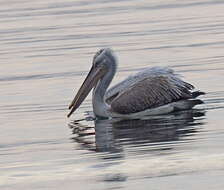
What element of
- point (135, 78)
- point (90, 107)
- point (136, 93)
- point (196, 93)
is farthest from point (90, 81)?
point (196, 93)

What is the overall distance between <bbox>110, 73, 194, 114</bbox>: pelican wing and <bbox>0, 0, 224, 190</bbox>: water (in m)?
0.34

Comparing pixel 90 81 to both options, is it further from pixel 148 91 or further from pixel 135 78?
→ pixel 148 91

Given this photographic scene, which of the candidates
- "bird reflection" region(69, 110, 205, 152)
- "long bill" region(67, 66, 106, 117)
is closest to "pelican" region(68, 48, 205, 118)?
"long bill" region(67, 66, 106, 117)

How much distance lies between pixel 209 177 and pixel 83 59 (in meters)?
8.98

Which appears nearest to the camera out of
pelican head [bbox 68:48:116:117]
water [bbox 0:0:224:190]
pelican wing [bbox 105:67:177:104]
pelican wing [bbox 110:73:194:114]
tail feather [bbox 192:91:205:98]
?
water [bbox 0:0:224:190]

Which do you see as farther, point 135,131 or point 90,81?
point 90,81

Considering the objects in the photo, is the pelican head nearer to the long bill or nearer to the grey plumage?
the long bill

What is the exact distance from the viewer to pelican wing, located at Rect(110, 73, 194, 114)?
14609mm

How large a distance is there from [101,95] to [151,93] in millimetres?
584

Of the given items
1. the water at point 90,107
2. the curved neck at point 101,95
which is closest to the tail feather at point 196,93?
the water at point 90,107

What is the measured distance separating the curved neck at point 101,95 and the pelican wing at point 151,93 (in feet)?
0.37

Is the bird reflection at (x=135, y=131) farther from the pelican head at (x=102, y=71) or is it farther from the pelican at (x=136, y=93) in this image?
the pelican head at (x=102, y=71)

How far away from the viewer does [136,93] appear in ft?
48.3

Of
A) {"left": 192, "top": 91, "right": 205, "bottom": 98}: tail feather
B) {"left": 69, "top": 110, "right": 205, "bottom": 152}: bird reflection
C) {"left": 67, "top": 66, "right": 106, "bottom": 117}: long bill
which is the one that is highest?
{"left": 67, "top": 66, "right": 106, "bottom": 117}: long bill
